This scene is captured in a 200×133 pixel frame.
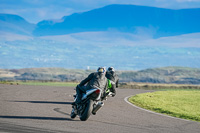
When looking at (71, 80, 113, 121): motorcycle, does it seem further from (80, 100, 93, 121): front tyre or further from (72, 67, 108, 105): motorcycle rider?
(72, 67, 108, 105): motorcycle rider

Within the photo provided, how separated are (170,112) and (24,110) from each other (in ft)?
19.4

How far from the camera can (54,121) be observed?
495 inches

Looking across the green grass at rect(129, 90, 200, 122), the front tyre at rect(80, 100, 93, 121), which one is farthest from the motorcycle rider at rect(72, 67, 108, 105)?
the green grass at rect(129, 90, 200, 122)

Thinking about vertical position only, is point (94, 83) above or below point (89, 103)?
above

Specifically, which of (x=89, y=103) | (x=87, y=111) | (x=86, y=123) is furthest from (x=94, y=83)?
(x=86, y=123)

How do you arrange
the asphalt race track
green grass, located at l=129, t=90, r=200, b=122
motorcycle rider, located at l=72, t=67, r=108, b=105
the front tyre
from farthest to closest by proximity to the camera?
green grass, located at l=129, t=90, r=200, b=122 → motorcycle rider, located at l=72, t=67, r=108, b=105 → the front tyre → the asphalt race track

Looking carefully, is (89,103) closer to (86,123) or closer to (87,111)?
(87,111)

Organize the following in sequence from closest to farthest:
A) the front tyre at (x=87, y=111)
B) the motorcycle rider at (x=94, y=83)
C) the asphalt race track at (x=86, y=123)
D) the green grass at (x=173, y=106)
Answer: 1. the asphalt race track at (x=86, y=123)
2. the front tyre at (x=87, y=111)
3. the motorcycle rider at (x=94, y=83)
4. the green grass at (x=173, y=106)

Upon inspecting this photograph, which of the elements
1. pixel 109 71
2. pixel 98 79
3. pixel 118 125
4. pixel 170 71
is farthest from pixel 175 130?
pixel 170 71

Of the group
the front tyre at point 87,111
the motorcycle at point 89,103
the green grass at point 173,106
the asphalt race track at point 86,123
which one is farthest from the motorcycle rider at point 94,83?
the green grass at point 173,106

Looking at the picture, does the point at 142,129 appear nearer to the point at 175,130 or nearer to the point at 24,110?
the point at 175,130

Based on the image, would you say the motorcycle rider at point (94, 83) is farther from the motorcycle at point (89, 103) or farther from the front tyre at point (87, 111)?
the front tyre at point (87, 111)

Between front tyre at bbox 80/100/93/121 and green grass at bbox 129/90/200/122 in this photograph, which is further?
green grass at bbox 129/90/200/122

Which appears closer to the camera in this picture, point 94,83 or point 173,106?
point 94,83
